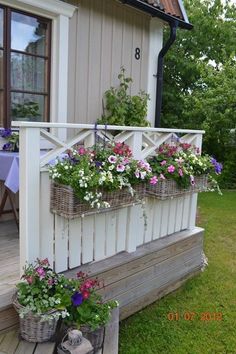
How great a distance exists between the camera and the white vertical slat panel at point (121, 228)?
9.53 ft

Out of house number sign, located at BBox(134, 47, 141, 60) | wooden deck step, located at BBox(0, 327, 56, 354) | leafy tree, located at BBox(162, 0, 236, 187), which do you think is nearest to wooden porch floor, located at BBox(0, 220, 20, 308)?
wooden deck step, located at BBox(0, 327, 56, 354)

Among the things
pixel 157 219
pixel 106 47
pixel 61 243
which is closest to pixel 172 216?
pixel 157 219

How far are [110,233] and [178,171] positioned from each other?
29.4 inches

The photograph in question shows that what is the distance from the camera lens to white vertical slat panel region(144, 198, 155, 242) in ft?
10.3

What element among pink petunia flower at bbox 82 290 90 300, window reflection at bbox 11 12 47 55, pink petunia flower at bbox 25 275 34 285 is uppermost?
window reflection at bbox 11 12 47 55

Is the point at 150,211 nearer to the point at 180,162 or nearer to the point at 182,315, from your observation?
the point at 180,162

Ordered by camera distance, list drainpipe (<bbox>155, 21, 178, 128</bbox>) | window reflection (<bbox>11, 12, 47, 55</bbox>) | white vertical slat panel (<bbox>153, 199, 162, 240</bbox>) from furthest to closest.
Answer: drainpipe (<bbox>155, 21, 178, 128</bbox>), window reflection (<bbox>11, 12, 47, 55</bbox>), white vertical slat panel (<bbox>153, 199, 162, 240</bbox>)

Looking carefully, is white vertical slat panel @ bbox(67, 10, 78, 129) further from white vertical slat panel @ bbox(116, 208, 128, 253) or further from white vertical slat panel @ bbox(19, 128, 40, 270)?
white vertical slat panel @ bbox(19, 128, 40, 270)

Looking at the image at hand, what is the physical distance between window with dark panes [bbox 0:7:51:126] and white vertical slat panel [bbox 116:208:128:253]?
154 cm

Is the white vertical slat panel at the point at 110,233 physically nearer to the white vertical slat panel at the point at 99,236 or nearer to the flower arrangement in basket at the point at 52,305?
the white vertical slat panel at the point at 99,236

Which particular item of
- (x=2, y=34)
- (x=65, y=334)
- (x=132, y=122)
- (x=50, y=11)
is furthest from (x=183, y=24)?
(x=65, y=334)

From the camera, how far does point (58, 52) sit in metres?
3.76
